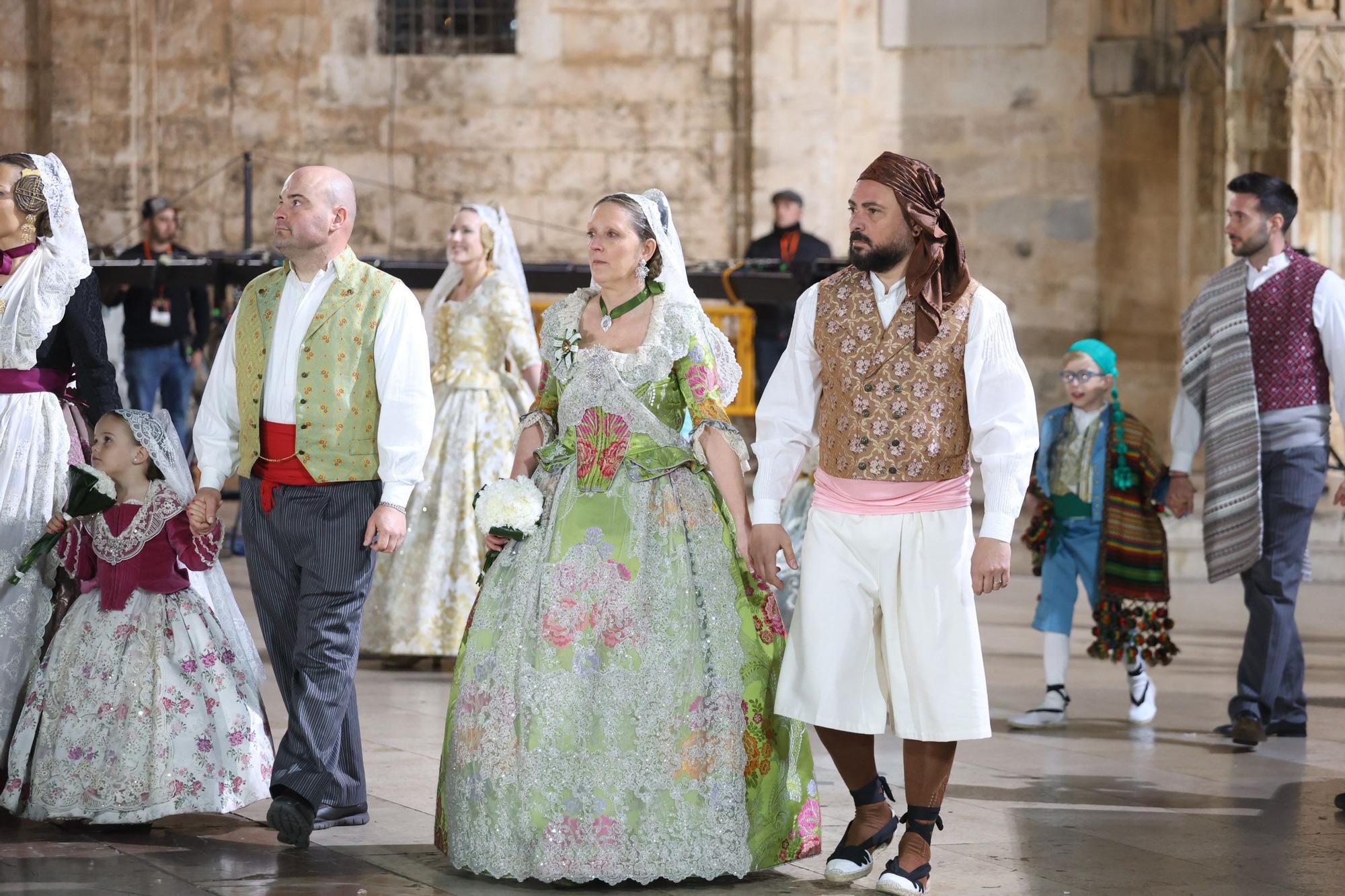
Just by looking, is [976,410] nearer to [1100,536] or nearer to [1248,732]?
[1248,732]

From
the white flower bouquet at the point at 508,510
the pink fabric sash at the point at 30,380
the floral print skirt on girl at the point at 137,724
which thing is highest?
the pink fabric sash at the point at 30,380

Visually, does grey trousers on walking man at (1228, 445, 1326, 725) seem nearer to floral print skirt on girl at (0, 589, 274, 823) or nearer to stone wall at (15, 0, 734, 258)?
floral print skirt on girl at (0, 589, 274, 823)

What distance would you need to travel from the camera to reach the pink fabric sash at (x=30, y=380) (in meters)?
5.53

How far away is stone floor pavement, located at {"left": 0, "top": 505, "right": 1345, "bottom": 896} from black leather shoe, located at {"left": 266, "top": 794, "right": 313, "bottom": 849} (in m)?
0.05

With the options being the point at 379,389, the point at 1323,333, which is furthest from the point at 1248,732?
the point at 379,389

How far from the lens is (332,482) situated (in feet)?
16.8

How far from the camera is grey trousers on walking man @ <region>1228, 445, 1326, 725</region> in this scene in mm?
6758

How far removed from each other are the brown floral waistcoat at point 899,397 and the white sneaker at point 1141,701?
2.77m

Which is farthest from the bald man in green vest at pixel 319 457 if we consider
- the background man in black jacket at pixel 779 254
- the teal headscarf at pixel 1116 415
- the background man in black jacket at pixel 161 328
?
the background man in black jacket at pixel 779 254

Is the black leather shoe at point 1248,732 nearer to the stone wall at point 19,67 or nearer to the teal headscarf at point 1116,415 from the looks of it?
the teal headscarf at point 1116,415

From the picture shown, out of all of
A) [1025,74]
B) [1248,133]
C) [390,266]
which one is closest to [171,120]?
[390,266]

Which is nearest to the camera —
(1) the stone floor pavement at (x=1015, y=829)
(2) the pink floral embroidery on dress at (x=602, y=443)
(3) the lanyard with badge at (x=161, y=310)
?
(1) the stone floor pavement at (x=1015, y=829)

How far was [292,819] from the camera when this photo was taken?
16.3 feet

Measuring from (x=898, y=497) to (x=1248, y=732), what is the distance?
8.59ft
